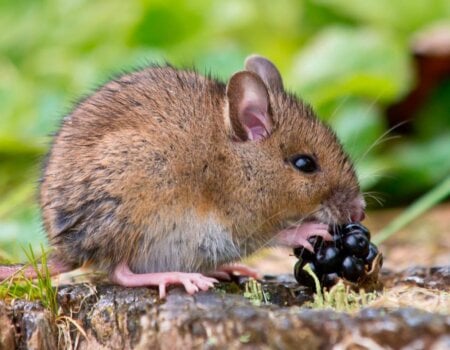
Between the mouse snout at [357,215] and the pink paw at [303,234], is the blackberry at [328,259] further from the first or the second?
the mouse snout at [357,215]

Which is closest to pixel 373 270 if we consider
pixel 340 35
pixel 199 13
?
pixel 340 35

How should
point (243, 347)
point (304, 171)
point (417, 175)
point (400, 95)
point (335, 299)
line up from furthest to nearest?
1. point (400, 95)
2. point (417, 175)
3. point (304, 171)
4. point (335, 299)
5. point (243, 347)

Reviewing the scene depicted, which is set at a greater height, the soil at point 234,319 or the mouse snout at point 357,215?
the mouse snout at point 357,215

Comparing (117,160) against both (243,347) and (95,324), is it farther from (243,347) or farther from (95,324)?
(243,347)

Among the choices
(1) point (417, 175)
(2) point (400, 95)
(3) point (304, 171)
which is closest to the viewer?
(3) point (304, 171)

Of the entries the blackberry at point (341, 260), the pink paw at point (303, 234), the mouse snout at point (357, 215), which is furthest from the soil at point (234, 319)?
the mouse snout at point (357, 215)

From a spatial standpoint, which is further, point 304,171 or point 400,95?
point 400,95

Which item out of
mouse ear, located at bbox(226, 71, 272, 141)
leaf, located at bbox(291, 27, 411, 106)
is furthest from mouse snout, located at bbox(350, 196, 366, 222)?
leaf, located at bbox(291, 27, 411, 106)
